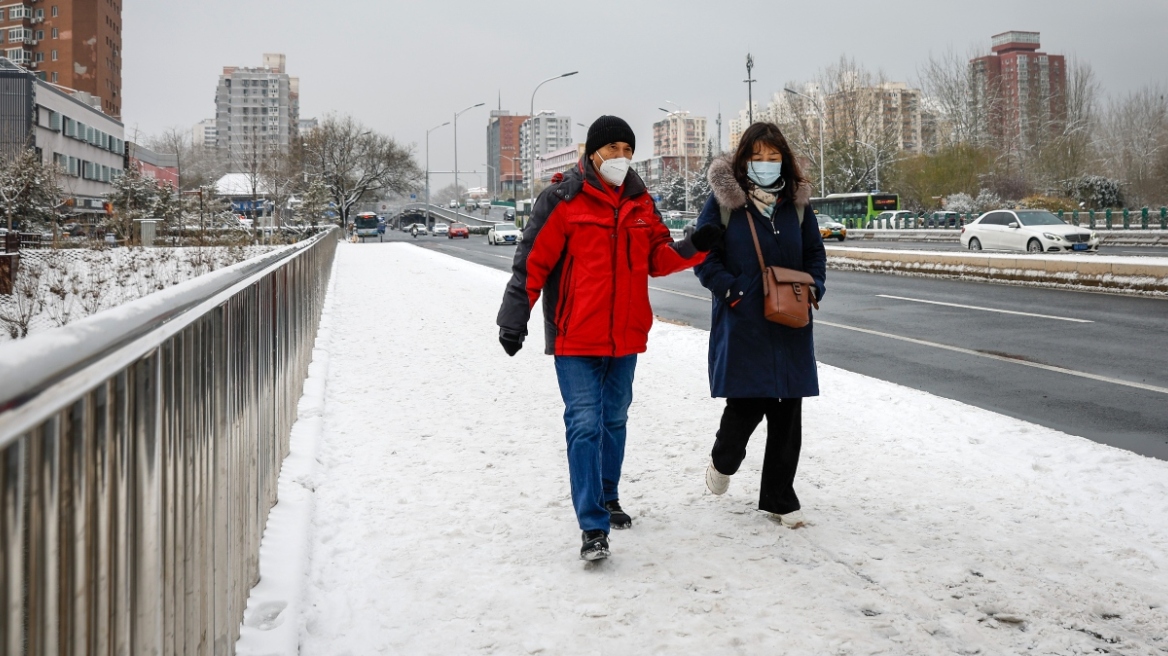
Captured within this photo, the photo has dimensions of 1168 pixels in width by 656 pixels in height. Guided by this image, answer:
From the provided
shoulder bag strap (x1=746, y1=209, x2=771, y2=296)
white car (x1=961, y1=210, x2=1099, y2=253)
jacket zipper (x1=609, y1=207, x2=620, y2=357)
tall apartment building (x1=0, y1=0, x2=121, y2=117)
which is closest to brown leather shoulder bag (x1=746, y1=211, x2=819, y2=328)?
shoulder bag strap (x1=746, y1=209, x2=771, y2=296)

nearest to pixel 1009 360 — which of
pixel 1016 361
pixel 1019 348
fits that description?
pixel 1016 361

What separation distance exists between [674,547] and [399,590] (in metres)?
1.23

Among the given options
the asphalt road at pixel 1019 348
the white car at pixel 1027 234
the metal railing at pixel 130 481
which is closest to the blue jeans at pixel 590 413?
the metal railing at pixel 130 481

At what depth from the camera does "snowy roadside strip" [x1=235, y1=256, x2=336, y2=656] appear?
341cm

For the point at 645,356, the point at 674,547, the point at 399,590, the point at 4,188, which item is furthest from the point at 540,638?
the point at 4,188

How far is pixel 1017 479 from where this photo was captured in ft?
18.1

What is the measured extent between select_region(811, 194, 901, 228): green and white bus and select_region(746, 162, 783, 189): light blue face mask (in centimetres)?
6235

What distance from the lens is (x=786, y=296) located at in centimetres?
454

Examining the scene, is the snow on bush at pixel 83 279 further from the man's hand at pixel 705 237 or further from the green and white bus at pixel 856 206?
the green and white bus at pixel 856 206

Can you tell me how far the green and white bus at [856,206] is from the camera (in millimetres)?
66250

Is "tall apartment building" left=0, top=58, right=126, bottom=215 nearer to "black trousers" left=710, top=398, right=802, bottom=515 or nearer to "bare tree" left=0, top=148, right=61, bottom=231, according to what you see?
"bare tree" left=0, top=148, right=61, bottom=231

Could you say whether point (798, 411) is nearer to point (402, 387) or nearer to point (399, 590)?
point (399, 590)

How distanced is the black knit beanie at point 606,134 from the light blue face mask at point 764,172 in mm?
571

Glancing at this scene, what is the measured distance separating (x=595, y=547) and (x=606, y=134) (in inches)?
68.7
